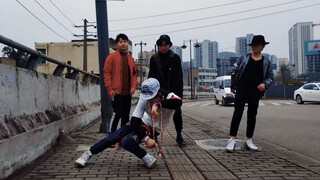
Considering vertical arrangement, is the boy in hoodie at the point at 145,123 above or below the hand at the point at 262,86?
below

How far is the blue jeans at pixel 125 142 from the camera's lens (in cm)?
432

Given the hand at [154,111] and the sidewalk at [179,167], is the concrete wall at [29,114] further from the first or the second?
the hand at [154,111]

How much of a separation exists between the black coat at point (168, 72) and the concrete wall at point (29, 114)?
5.92 ft

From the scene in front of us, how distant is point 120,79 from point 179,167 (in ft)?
6.68

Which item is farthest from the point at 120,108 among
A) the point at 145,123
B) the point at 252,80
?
the point at 252,80

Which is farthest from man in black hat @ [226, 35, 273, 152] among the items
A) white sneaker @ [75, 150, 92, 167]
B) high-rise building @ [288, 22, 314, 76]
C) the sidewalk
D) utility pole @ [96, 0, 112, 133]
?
high-rise building @ [288, 22, 314, 76]

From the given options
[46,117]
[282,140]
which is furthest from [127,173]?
[282,140]

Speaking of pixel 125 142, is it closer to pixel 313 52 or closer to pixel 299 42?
pixel 313 52

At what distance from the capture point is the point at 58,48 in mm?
52094

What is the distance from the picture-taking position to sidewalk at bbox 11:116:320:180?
3984mm

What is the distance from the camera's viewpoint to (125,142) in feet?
14.2

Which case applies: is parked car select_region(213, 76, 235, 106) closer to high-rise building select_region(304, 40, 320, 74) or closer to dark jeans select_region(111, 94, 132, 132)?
dark jeans select_region(111, 94, 132, 132)

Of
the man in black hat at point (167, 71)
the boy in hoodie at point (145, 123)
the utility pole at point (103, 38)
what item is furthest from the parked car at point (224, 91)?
the boy in hoodie at point (145, 123)

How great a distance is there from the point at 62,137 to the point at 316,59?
312 ft
